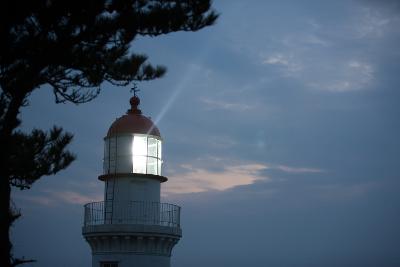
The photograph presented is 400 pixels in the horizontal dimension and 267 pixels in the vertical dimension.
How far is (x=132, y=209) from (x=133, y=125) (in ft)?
7.08

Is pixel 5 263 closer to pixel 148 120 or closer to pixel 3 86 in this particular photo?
pixel 3 86

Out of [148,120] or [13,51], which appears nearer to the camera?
[13,51]

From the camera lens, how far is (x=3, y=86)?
1173cm

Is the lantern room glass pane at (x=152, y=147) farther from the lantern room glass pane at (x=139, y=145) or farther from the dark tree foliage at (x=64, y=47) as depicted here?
the dark tree foliage at (x=64, y=47)

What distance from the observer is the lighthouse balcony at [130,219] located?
593 inches

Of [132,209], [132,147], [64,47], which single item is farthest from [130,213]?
[64,47]

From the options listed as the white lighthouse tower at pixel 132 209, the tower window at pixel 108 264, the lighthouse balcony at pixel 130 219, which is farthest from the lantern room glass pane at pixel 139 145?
the tower window at pixel 108 264

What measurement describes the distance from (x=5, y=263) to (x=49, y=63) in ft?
11.7

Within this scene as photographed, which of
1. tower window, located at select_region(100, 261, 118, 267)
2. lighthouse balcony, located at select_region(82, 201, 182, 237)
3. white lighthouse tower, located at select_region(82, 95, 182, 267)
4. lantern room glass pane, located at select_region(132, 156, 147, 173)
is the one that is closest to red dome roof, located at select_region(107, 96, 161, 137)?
white lighthouse tower, located at select_region(82, 95, 182, 267)

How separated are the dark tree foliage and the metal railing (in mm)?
3560

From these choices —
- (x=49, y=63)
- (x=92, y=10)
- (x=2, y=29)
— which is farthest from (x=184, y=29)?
(x=2, y=29)

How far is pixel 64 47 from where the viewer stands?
11.0 metres

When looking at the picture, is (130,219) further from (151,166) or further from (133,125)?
(133,125)

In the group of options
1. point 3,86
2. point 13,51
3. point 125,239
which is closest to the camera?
point 13,51
